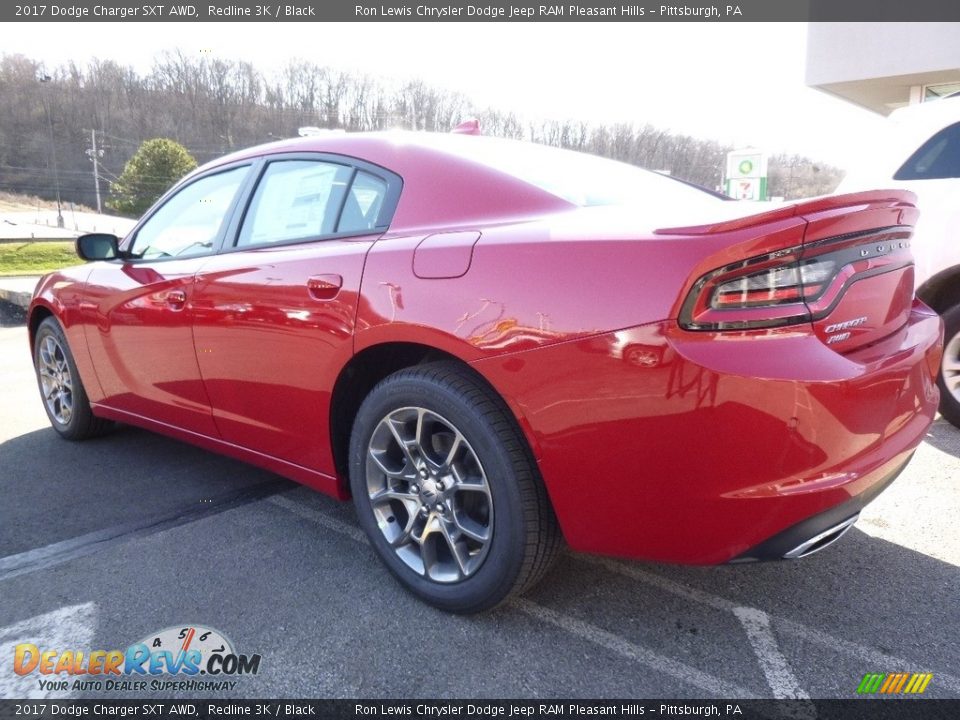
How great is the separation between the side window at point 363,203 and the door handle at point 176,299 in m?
0.88

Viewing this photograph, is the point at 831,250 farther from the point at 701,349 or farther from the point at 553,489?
the point at 553,489

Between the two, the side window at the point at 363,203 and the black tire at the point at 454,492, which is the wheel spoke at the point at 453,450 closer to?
the black tire at the point at 454,492

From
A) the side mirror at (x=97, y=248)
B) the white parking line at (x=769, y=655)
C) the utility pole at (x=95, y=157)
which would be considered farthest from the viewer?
the utility pole at (x=95, y=157)

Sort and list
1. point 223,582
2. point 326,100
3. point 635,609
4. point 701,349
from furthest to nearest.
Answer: point 326,100 → point 223,582 → point 635,609 → point 701,349

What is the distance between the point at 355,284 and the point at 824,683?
1.77 meters

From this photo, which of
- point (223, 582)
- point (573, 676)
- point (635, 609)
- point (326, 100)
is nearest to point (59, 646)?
point (223, 582)

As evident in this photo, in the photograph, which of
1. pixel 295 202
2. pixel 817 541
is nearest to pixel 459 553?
pixel 817 541

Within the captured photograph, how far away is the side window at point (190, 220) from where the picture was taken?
120 inches

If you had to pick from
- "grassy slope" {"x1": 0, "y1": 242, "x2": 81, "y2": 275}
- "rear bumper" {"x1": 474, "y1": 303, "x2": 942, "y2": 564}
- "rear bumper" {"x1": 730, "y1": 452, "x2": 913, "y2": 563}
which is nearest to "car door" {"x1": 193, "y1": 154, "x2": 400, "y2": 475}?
"rear bumper" {"x1": 474, "y1": 303, "x2": 942, "y2": 564}

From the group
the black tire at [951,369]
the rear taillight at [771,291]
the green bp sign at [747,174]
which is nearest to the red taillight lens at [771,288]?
the rear taillight at [771,291]

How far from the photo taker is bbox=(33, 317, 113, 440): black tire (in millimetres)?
3904

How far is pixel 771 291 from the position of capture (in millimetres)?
1612

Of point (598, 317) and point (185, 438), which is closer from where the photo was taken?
point (598, 317)

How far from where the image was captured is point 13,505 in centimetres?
310
